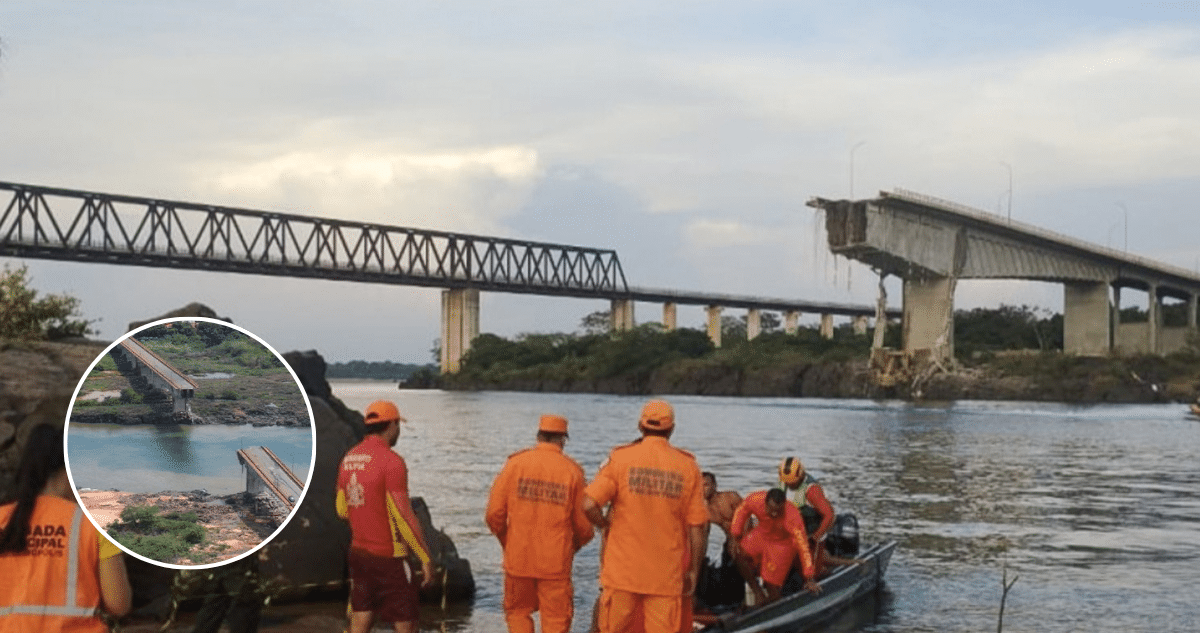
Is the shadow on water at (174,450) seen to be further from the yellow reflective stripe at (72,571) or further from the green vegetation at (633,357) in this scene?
the green vegetation at (633,357)

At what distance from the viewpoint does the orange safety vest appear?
502 cm

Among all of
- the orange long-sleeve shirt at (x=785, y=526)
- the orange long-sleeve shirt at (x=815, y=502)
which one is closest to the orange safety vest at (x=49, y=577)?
the orange long-sleeve shirt at (x=785, y=526)

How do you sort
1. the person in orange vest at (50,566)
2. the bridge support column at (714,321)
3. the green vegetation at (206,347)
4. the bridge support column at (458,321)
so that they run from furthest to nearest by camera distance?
the bridge support column at (714,321)
the bridge support column at (458,321)
the green vegetation at (206,347)
the person in orange vest at (50,566)

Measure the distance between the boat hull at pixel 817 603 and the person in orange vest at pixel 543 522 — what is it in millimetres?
3058

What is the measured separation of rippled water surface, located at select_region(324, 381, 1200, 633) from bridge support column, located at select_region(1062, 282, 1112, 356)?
4996 centimetres

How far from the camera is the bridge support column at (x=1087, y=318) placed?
122 m

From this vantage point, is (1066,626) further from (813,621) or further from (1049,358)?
(1049,358)

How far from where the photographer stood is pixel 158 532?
6176mm

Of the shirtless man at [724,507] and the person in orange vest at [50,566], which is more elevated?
the person in orange vest at [50,566]

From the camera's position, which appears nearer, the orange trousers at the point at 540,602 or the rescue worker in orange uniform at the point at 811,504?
the orange trousers at the point at 540,602

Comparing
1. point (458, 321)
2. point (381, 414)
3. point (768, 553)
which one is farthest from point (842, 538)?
point (458, 321)

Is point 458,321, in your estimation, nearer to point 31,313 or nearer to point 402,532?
point 31,313

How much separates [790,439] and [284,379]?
5143 centimetres

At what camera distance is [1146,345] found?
13250 centimetres
